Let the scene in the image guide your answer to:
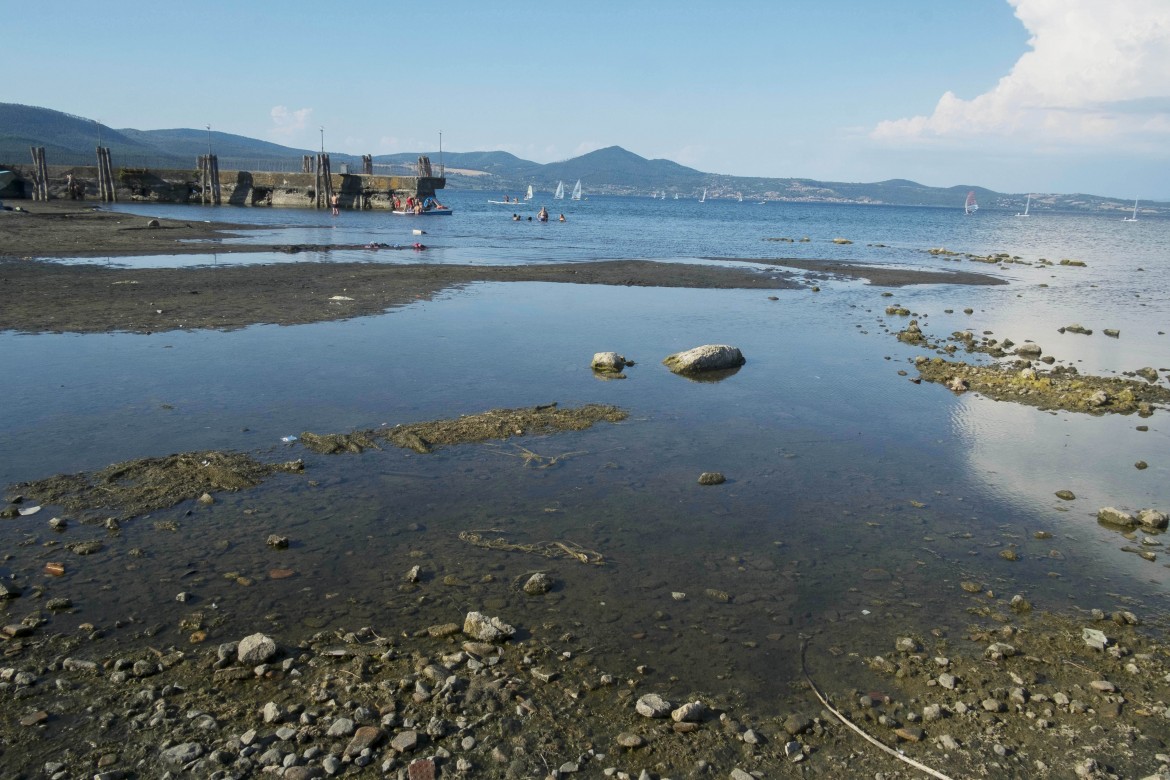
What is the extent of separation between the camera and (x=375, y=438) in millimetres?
11336

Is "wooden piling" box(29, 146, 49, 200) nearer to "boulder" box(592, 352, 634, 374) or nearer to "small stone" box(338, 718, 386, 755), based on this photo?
"boulder" box(592, 352, 634, 374)

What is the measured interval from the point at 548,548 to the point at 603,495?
5.40ft

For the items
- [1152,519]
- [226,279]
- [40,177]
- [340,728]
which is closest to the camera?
[340,728]

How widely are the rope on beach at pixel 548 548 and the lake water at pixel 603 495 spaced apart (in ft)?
0.45

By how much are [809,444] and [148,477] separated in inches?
360

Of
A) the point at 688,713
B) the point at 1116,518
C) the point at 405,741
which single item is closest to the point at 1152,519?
the point at 1116,518

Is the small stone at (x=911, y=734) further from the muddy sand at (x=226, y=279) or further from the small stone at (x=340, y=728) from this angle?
the muddy sand at (x=226, y=279)

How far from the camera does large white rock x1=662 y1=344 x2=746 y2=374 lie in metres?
16.5

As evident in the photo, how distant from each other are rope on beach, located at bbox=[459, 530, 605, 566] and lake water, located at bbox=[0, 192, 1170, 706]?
136 mm

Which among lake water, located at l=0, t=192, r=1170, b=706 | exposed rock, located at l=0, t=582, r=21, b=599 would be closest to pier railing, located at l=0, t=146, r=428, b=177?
lake water, located at l=0, t=192, r=1170, b=706

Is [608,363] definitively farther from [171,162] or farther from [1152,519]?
[171,162]

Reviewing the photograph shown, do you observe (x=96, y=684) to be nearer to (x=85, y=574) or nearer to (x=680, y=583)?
(x=85, y=574)

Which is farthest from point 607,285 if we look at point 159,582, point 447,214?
point 447,214

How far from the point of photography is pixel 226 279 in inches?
1052
